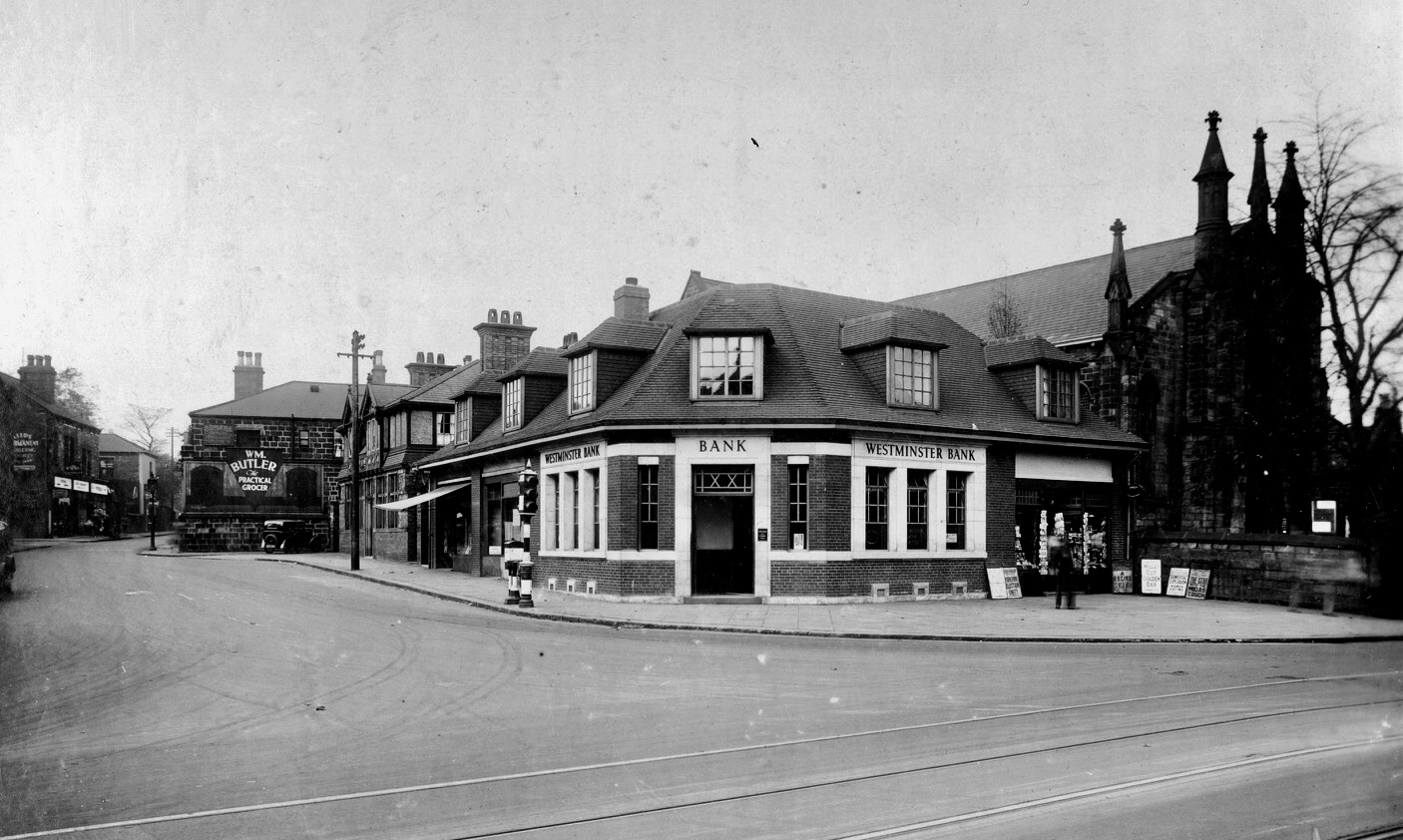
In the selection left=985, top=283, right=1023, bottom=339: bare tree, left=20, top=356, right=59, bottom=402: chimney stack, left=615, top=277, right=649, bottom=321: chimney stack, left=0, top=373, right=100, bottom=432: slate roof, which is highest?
left=985, top=283, right=1023, bottom=339: bare tree

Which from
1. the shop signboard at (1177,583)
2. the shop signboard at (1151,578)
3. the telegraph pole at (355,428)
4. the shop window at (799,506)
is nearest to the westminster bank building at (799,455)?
the shop window at (799,506)

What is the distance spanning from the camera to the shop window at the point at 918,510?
23.9m

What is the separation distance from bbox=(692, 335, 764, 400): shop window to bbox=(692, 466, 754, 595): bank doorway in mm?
1823

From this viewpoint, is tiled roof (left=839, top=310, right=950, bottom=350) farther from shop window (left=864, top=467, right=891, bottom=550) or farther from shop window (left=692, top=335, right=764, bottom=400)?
shop window (left=864, top=467, right=891, bottom=550)

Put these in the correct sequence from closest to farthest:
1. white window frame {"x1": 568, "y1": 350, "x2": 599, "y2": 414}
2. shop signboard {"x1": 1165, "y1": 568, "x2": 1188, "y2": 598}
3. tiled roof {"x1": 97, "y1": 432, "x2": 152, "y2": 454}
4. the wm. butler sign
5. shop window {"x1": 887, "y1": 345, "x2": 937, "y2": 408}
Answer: shop window {"x1": 887, "y1": 345, "x2": 937, "y2": 408}
white window frame {"x1": 568, "y1": 350, "x2": 599, "y2": 414}
shop signboard {"x1": 1165, "y1": 568, "x2": 1188, "y2": 598}
the wm. butler sign
tiled roof {"x1": 97, "y1": 432, "x2": 152, "y2": 454}

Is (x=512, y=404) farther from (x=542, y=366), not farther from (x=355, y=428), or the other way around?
(x=355, y=428)

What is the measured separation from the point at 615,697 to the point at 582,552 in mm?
13377

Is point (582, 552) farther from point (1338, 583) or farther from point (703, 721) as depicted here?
point (1338, 583)

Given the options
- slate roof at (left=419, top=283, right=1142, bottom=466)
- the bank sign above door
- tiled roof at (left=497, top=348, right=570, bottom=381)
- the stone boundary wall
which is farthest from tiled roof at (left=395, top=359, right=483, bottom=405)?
the stone boundary wall

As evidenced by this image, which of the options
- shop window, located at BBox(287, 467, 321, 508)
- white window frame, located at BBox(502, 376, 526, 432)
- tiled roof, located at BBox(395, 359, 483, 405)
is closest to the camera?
white window frame, located at BBox(502, 376, 526, 432)

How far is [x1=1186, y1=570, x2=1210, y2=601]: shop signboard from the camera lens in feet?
81.5

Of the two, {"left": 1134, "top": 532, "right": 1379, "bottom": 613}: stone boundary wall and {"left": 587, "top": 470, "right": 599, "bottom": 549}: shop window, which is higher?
{"left": 587, "top": 470, "right": 599, "bottom": 549}: shop window

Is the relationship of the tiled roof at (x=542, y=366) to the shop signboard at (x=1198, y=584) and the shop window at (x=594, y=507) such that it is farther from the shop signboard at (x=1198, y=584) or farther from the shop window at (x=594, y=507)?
the shop signboard at (x=1198, y=584)

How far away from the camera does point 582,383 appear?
25641mm
